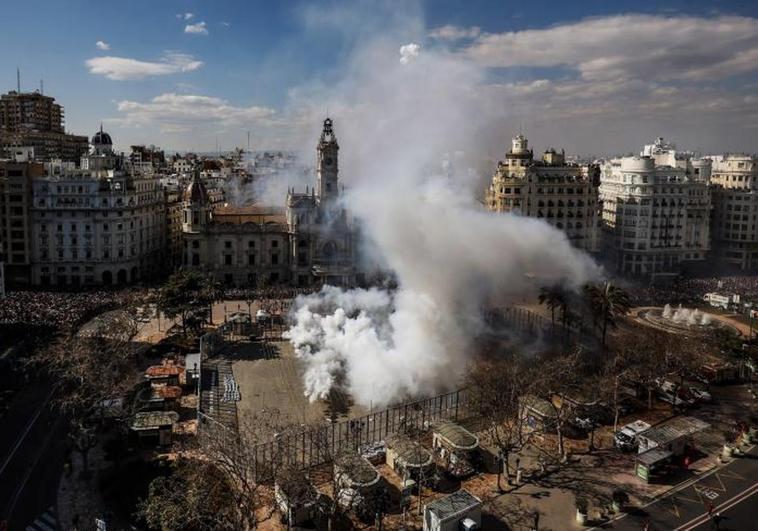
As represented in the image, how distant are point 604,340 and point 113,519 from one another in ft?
140

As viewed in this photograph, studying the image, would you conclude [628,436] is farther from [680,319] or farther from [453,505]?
[680,319]

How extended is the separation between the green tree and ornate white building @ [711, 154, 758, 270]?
7915 cm

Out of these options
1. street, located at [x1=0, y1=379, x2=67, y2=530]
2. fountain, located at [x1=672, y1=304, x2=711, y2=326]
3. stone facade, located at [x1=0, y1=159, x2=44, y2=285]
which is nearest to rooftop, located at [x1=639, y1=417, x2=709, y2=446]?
fountain, located at [x1=672, y1=304, x2=711, y2=326]

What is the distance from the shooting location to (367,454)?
39.1 m

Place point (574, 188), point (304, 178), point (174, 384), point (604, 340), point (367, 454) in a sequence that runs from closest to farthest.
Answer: point (367, 454), point (174, 384), point (604, 340), point (574, 188), point (304, 178)

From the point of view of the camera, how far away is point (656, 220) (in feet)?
319

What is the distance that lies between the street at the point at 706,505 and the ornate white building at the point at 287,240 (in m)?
51.5

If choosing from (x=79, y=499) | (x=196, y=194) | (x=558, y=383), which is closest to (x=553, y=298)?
(x=558, y=383)

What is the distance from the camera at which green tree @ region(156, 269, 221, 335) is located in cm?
6219

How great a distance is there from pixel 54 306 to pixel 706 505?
60332 mm

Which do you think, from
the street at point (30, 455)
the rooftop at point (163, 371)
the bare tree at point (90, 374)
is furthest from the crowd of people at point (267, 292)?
the street at point (30, 455)

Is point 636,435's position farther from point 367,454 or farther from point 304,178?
point 304,178

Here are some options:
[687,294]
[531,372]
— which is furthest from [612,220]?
[531,372]

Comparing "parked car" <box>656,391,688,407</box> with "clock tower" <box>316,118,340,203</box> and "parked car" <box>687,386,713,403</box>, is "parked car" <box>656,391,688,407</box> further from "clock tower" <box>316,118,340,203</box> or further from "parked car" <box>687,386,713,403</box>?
"clock tower" <box>316,118,340,203</box>
